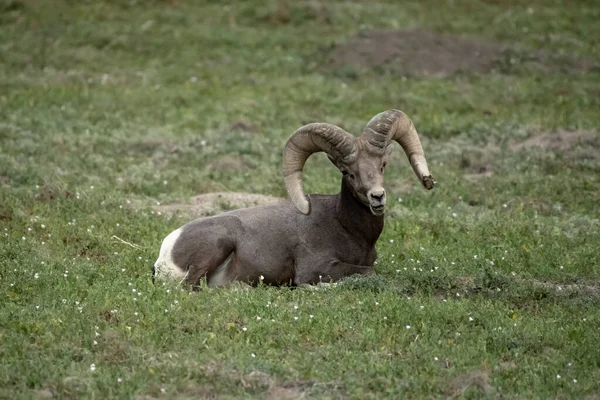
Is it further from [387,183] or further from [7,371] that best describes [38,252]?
[387,183]

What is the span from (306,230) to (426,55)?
1517cm

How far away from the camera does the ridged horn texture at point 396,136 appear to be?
41.6ft

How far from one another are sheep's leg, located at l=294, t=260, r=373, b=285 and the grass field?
0.37m

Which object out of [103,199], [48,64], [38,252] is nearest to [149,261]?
[38,252]

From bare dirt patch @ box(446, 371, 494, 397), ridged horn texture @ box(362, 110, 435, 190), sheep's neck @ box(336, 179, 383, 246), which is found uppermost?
ridged horn texture @ box(362, 110, 435, 190)

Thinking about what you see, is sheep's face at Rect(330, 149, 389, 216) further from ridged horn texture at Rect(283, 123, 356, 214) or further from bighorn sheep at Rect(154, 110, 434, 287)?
ridged horn texture at Rect(283, 123, 356, 214)

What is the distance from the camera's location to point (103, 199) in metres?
16.4

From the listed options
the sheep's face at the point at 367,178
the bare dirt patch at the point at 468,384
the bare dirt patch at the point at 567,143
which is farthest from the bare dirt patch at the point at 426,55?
the bare dirt patch at the point at 468,384

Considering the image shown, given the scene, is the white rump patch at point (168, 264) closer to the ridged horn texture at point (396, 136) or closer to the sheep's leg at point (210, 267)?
the sheep's leg at point (210, 267)

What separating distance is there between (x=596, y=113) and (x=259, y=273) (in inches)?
504

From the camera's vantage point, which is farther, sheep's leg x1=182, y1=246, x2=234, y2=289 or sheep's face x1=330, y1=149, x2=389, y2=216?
sheep's leg x1=182, y1=246, x2=234, y2=289

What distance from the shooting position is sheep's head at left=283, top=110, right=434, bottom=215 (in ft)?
41.1

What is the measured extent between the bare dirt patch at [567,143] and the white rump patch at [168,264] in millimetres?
9878

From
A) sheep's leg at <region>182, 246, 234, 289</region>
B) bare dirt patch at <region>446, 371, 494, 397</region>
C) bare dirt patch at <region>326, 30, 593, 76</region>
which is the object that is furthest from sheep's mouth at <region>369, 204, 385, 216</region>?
bare dirt patch at <region>326, 30, 593, 76</region>
